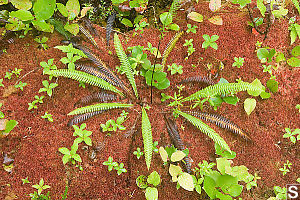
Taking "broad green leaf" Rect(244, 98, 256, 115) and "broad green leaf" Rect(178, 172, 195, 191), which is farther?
"broad green leaf" Rect(244, 98, 256, 115)

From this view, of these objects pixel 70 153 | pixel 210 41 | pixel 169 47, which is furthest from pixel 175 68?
pixel 70 153

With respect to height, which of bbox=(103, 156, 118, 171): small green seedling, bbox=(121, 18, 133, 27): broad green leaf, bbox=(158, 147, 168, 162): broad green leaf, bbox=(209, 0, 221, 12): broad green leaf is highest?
bbox=(209, 0, 221, 12): broad green leaf

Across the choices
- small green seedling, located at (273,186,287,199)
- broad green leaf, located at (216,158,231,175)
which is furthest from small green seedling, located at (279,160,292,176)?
broad green leaf, located at (216,158,231,175)

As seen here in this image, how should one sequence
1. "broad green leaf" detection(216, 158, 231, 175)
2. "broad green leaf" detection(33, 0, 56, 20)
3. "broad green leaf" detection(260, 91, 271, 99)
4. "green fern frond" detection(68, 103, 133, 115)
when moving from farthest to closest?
"broad green leaf" detection(260, 91, 271, 99) < "broad green leaf" detection(33, 0, 56, 20) < "broad green leaf" detection(216, 158, 231, 175) < "green fern frond" detection(68, 103, 133, 115)

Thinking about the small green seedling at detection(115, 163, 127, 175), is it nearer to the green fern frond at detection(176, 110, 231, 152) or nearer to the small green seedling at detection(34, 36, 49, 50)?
the green fern frond at detection(176, 110, 231, 152)

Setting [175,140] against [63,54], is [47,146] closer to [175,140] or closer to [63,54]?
[63,54]

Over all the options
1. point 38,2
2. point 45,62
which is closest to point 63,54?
point 45,62
